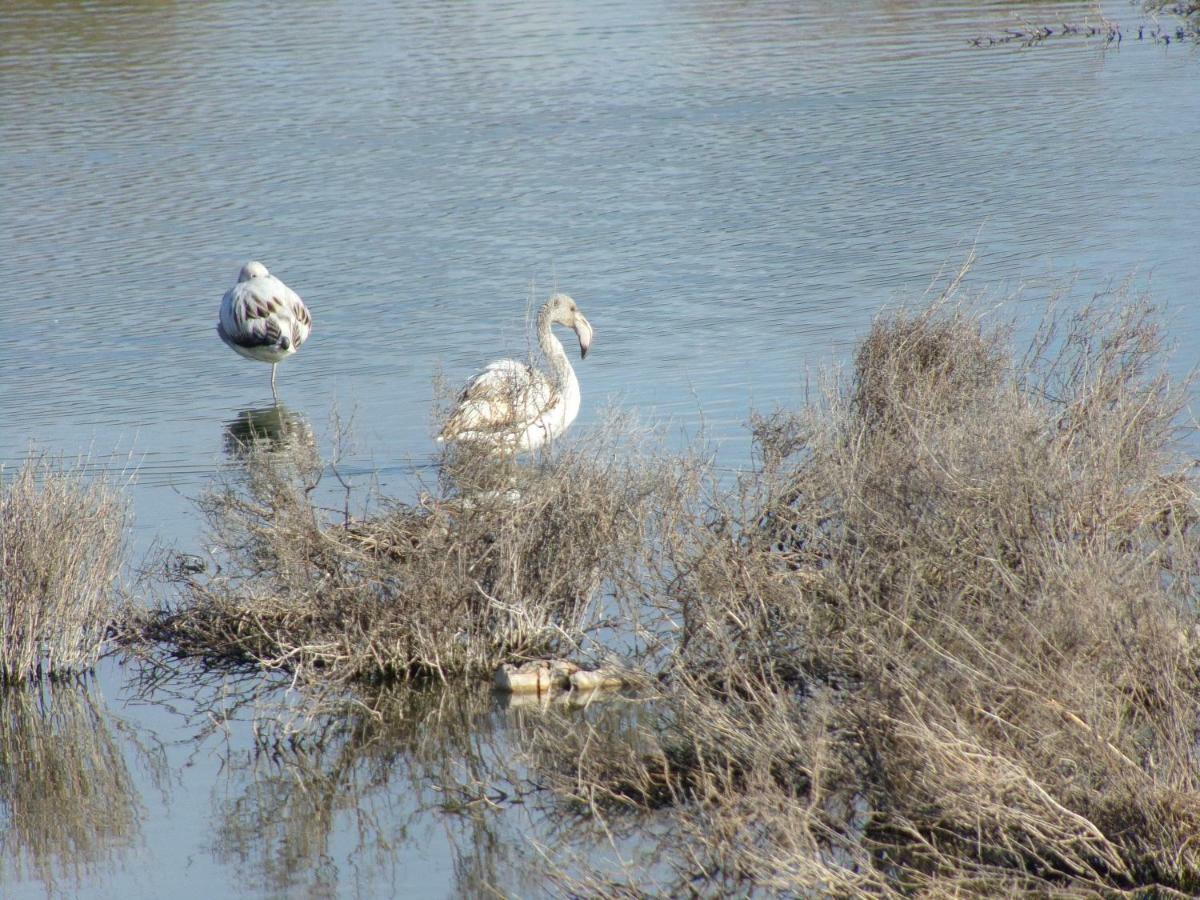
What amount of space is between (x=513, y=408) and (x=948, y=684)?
3.01 meters

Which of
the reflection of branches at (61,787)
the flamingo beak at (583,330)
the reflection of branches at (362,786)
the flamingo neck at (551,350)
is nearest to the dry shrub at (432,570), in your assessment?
the reflection of branches at (362,786)

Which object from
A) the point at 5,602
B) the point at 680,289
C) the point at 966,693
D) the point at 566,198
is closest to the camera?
the point at 966,693

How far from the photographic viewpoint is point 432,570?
21.0 feet

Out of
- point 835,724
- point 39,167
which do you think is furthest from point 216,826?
point 39,167

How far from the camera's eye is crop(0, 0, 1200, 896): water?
595cm

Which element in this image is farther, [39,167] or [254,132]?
[254,132]

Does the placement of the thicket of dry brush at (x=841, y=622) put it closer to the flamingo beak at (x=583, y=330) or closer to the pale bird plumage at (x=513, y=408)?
the pale bird plumage at (x=513, y=408)

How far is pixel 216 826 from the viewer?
5633 mm

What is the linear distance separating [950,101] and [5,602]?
59.2 feet

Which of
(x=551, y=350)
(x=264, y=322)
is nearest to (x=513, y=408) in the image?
(x=551, y=350)

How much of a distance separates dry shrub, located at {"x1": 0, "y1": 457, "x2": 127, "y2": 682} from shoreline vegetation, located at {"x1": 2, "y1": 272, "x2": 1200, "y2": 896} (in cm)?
2

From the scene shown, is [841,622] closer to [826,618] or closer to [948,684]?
[826,618]

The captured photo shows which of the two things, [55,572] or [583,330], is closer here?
[55,572]

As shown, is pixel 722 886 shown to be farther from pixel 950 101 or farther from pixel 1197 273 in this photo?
pixel 950 101
